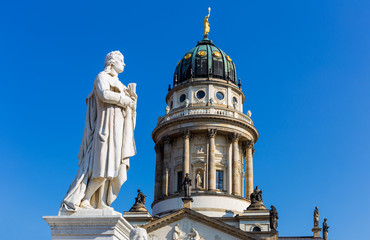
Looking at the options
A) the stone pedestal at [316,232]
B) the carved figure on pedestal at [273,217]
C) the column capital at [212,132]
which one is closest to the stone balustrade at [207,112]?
the column capital at [212,132]

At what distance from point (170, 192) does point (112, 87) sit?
5963cm

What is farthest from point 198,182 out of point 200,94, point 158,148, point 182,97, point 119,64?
point 119,64

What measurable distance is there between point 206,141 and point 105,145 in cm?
6010

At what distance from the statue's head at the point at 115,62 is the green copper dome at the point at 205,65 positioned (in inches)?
2457

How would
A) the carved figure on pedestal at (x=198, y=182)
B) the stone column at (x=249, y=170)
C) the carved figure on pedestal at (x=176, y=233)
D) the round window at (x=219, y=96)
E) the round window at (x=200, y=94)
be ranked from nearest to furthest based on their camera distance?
the carved figure on pedestal at (x=176, y=233) → the carved figure on pedestal at (x=198, y=182) → the stone column at (x=249, y=170) → the round window at (x=200, y=94) → the round window at (x=219, y=96)

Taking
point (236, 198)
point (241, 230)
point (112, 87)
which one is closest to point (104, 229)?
point (112, 87)

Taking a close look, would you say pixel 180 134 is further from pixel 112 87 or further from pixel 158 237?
pixel 112 87

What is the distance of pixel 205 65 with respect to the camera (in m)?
72.1

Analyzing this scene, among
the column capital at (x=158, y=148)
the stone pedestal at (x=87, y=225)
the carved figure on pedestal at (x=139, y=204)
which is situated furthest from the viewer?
the column capital at (x=158, y=148)

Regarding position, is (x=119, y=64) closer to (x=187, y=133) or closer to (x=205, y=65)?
(x=187, y=133)

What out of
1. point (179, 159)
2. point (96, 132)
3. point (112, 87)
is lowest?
point (96, 132)

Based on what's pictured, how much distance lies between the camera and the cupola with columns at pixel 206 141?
65.6m

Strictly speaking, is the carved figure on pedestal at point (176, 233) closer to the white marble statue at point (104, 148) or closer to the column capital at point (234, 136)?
the column capital at point (234, 136)

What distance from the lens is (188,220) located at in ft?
187
